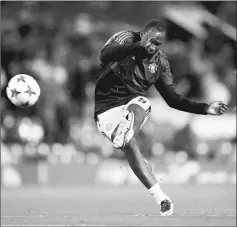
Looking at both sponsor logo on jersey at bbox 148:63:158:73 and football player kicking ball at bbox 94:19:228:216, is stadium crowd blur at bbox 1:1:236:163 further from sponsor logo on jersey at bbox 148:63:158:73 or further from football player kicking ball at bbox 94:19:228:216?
sponsor logo on jersey at bbox 148:63:158:73

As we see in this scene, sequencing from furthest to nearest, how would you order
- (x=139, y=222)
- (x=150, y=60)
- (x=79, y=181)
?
(x=79, y=181) < (x=150, y=60) < (x=139, y=222)

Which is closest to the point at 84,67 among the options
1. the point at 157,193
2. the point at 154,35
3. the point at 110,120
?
the point at 110,120

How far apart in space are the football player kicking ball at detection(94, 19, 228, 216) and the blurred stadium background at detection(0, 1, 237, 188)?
8.61 m

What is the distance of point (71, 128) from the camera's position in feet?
60.9

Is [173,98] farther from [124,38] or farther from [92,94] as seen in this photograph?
[92,94]

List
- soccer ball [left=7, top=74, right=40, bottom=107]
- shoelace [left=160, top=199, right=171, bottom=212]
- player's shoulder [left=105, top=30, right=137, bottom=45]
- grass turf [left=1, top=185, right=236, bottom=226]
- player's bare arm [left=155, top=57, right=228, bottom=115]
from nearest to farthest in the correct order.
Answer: grass turf [left=1, top=185, right=236, bottom=226]
shoelace [left=160, top=199, right=171, bottom=212]
player's shoulder [left=105, top=30, right=137, bottom=45]
player's bare arm [left=155, top=57, right=228, bottom=115]
soccer ball [left=7, top=74, right=40, bottom=107]

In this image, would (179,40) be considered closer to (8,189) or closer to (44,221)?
(8,189)

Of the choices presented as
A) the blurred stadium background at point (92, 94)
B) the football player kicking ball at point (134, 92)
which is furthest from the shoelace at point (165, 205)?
the blurred stadium background at point (92, 94)

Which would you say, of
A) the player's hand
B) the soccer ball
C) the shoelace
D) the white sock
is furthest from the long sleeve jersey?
the soccer ball

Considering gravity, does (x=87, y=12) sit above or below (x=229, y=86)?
above

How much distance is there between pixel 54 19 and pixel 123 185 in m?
5.29

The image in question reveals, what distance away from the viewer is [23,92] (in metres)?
9.72

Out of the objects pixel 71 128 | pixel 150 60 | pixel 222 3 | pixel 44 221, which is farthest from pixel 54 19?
pixel 44 221

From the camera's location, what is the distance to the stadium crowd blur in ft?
60.1
